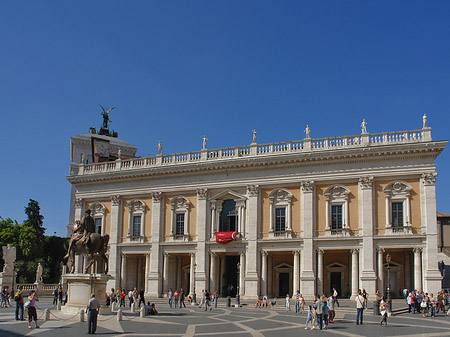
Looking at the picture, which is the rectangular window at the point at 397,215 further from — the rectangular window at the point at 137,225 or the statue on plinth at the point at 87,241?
the rectangular window at the point at 137,225

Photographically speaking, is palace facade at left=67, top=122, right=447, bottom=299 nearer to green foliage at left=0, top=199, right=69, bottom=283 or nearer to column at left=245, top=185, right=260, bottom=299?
column at left=245, top=185, right=260, bottom=299

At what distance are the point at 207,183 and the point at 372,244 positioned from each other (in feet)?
50.7

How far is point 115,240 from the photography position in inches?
1911

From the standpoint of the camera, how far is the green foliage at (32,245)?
54.7 m

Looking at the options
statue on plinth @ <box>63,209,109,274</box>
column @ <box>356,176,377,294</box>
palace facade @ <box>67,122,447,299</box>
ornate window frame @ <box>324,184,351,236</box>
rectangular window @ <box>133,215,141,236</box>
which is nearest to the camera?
statue on plinth @ <box>63,209,109,274</box>

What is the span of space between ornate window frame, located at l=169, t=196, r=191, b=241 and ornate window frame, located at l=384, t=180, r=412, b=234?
1770 centimetres

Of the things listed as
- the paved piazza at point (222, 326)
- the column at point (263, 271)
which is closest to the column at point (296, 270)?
the column at point (263, 271)

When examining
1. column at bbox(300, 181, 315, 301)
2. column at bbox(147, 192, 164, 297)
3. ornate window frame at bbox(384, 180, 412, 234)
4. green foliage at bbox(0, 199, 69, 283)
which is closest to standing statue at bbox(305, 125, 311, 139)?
column at bbox(300, 181, 315, 301)

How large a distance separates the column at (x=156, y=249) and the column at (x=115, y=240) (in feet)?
13.2

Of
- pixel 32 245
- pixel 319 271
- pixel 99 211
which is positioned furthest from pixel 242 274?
pixel 32 245

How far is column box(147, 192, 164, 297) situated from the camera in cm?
4566

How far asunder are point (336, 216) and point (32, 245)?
118 feet

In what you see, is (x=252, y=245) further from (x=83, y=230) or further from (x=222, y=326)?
(x=222, y=326)

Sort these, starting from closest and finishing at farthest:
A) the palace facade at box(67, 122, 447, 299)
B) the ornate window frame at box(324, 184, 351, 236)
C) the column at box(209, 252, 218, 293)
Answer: the palace facade at box(67, 122, 447, 299) → the ornate window frame at box(324, 184, 351, 236) → the column at box(209, 252, 218, 293)
